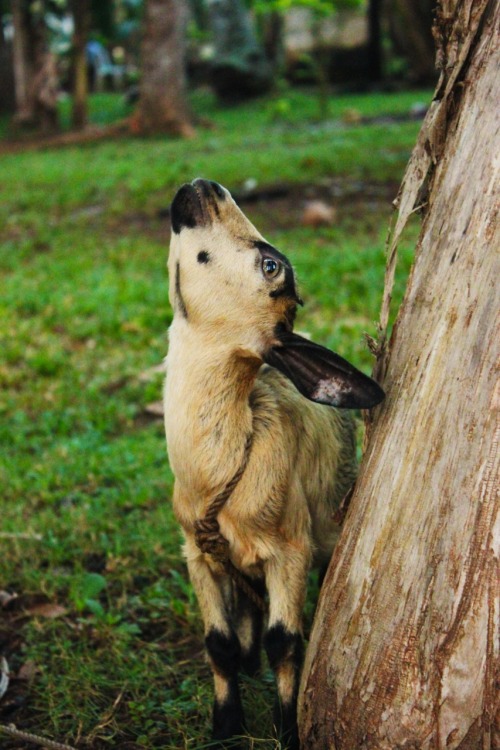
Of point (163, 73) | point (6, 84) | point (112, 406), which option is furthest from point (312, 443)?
point (6, 84)

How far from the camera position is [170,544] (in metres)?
4.07

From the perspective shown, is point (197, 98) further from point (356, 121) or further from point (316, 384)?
point (316, 384)

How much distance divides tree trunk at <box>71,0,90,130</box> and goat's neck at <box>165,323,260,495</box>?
1456 cm

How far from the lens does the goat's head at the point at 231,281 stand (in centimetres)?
272

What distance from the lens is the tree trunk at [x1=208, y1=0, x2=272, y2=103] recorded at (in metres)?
21.5

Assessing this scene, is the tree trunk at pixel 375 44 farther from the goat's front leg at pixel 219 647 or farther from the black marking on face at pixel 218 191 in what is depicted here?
the goat's front leg at pixel 219 647

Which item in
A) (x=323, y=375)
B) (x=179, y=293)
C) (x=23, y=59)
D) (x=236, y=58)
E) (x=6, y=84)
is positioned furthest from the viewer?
(x=6, y=84)

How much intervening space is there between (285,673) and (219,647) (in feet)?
0.74

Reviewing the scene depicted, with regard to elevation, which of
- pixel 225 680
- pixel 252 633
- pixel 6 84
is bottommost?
pixel 6 84

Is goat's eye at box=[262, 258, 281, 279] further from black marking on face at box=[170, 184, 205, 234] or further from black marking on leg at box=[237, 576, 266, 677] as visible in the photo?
black marking on leg at box=[237, 576, 266, 677]

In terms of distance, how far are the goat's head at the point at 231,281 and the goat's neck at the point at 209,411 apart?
0.04 m

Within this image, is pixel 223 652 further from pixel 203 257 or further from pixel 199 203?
pixel 199 203

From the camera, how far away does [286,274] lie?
2.76 metres

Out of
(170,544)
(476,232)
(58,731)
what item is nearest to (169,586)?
(170,544)
